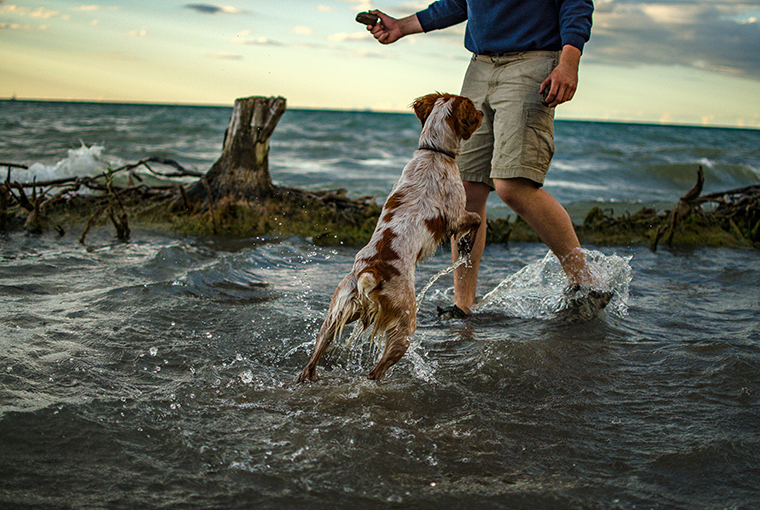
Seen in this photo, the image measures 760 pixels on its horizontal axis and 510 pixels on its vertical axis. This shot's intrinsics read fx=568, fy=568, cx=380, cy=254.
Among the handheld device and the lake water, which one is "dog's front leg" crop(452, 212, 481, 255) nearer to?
the lake water

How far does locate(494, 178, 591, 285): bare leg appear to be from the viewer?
389cm

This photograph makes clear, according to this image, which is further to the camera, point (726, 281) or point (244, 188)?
point (244, 188)

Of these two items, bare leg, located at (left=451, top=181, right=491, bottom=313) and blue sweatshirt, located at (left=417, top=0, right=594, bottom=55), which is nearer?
blue sweatshirt, located at (left=417, top=0, right=594, bottom=55)

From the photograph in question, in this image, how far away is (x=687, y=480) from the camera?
7.08 ft

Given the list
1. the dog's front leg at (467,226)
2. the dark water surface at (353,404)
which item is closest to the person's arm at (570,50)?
the dog's front leg at (467,226)

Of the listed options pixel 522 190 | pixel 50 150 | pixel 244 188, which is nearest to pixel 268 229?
pixel 244 188

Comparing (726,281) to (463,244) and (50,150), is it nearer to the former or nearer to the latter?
(463,244)

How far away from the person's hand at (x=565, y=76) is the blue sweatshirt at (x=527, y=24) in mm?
67

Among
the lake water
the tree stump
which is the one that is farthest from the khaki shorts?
the tree stump

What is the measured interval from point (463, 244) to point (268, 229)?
349 cm

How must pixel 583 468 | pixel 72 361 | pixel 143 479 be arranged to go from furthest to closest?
pixel 72 361, pixel 583 468, pixel 143 479

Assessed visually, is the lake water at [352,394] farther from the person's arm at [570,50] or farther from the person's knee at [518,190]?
the person's arm at [570,50]

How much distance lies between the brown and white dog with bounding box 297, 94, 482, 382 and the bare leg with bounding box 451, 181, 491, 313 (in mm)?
420

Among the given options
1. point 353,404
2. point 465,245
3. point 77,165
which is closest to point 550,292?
point 465,245
